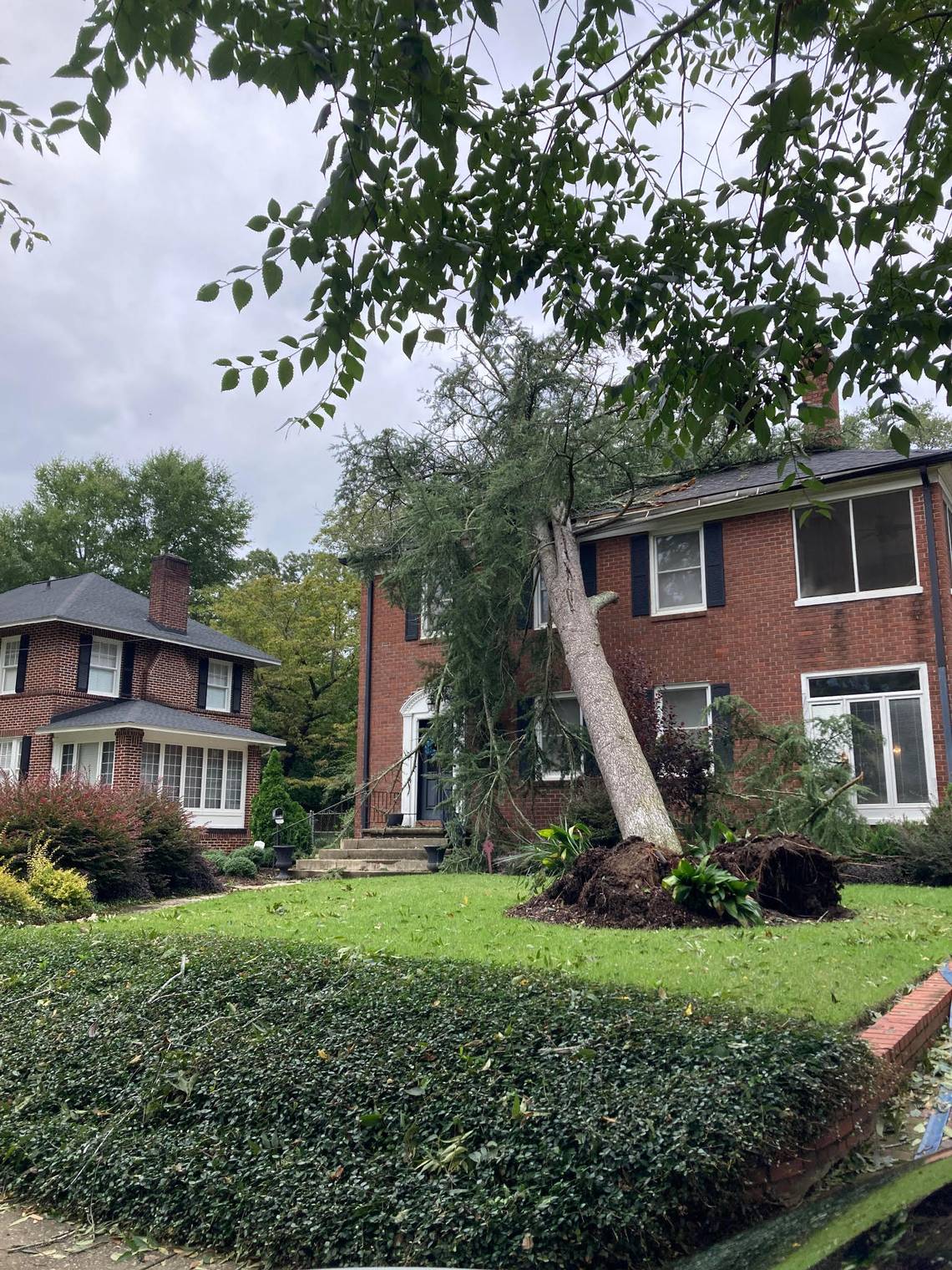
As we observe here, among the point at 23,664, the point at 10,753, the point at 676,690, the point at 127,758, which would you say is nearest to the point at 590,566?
the point at 676,690

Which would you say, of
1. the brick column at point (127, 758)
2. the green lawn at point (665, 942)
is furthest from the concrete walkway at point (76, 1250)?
the brick column at point (127, 758)

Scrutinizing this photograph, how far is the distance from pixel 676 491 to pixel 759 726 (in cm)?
487

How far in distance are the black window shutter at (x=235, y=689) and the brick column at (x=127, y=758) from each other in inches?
206

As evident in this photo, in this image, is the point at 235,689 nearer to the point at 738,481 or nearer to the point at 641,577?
the point at 641,577

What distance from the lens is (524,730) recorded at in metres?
17.7

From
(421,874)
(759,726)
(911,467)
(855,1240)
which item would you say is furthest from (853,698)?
(855,1240)

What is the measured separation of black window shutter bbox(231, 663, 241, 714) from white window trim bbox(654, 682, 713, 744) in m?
16.5

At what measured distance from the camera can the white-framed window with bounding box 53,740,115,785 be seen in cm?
2489

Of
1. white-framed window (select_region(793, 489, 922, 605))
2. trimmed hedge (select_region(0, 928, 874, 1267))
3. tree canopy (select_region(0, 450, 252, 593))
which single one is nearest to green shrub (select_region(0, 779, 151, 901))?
trimmed hedge (select_region(0, 928, 874, 1267))

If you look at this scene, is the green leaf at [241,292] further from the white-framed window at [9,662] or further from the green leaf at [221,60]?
the white-framed window at [9,662]

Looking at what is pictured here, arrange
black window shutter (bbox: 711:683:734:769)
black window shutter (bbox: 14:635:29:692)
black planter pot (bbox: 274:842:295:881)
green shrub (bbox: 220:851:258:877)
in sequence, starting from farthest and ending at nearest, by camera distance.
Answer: black window shutter (bbox: 14:635:29:692)
green shrub (bbox: 220:851:258:877)
black planter pot (bbox: 274:842:295:881)
black window shutter (bbox: 711:683:734:769)

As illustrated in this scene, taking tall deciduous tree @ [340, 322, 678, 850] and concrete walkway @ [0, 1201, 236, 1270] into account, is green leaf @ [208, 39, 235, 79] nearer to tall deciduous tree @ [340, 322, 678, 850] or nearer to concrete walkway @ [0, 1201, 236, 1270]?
concrete walkway @ [0, 1201, 236, 1270]

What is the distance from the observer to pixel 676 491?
58.7ft

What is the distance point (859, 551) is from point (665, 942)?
991cm
